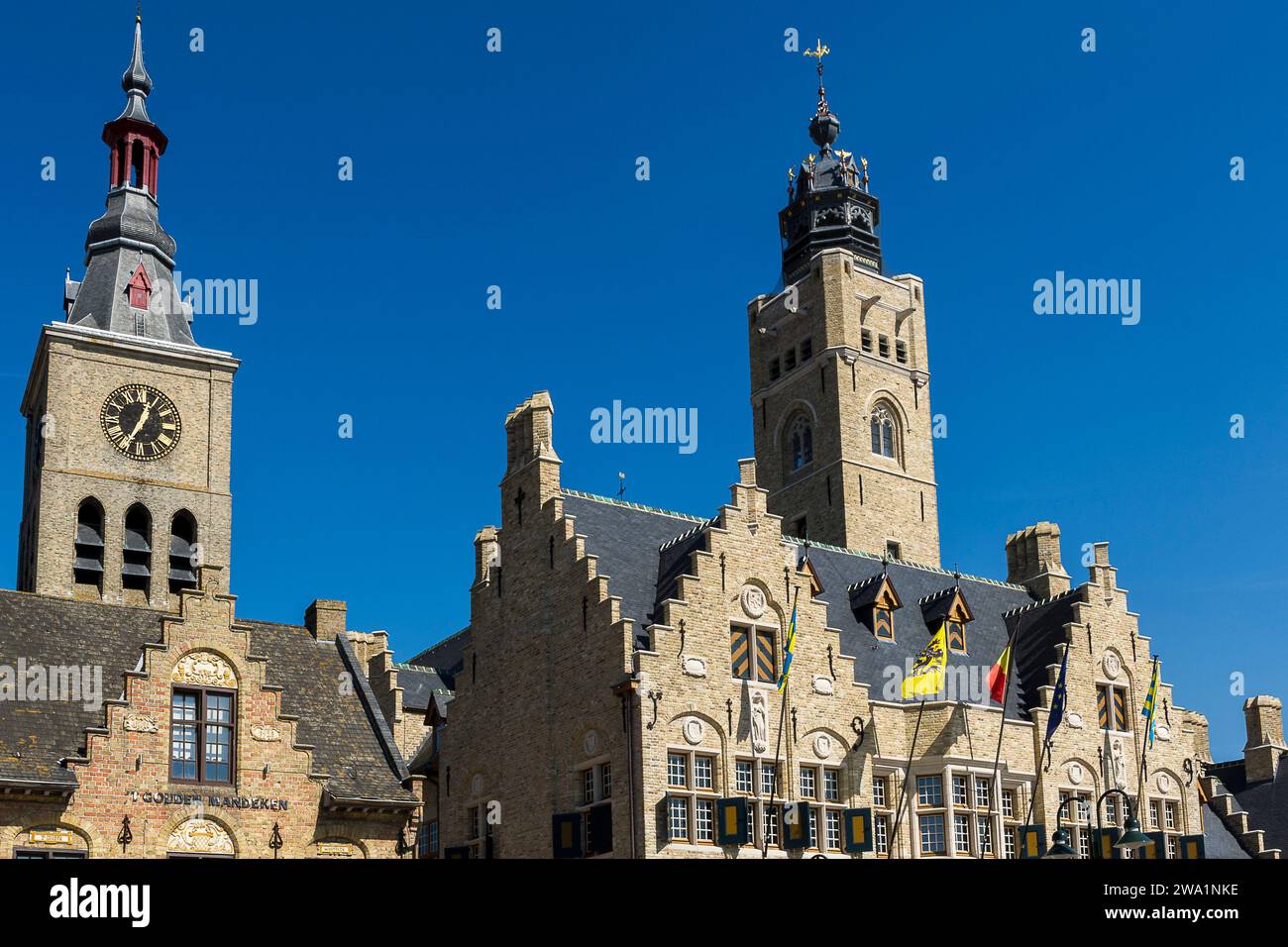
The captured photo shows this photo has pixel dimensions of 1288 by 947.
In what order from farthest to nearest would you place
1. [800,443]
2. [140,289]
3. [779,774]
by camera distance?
[140,289] < [800,443] < [779,774]

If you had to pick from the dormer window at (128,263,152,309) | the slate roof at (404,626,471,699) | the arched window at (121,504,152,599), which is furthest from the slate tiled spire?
the slate roof at (404,626,471,699)

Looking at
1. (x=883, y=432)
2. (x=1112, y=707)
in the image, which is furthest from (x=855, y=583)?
(x=883, y=432)

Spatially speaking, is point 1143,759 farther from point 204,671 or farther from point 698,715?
point 204,671

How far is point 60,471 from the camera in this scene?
2589 inches

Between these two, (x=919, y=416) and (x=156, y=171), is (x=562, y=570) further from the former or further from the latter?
(x=156, y=171)

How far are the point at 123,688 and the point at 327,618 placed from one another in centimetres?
973

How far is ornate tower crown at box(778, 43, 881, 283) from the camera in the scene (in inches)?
3007

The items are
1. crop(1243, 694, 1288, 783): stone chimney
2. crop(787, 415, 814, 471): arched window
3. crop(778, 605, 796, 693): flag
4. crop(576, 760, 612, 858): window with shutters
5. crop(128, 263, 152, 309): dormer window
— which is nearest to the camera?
crop(576, 760, 612, 858): window with shutters

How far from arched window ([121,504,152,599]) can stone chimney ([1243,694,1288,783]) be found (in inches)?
1750

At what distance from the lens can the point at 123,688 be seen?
119ft

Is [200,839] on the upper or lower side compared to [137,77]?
lower

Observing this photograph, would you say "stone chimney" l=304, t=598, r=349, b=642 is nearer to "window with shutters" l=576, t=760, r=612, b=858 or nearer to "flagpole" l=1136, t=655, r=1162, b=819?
"window with shutters" l=576, t=760, r=612, b=858

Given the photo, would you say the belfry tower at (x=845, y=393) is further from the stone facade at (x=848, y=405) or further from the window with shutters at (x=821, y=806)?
the window with shutters at (x=821, y=806)

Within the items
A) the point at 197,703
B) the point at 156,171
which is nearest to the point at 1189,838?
the point at 197,703
